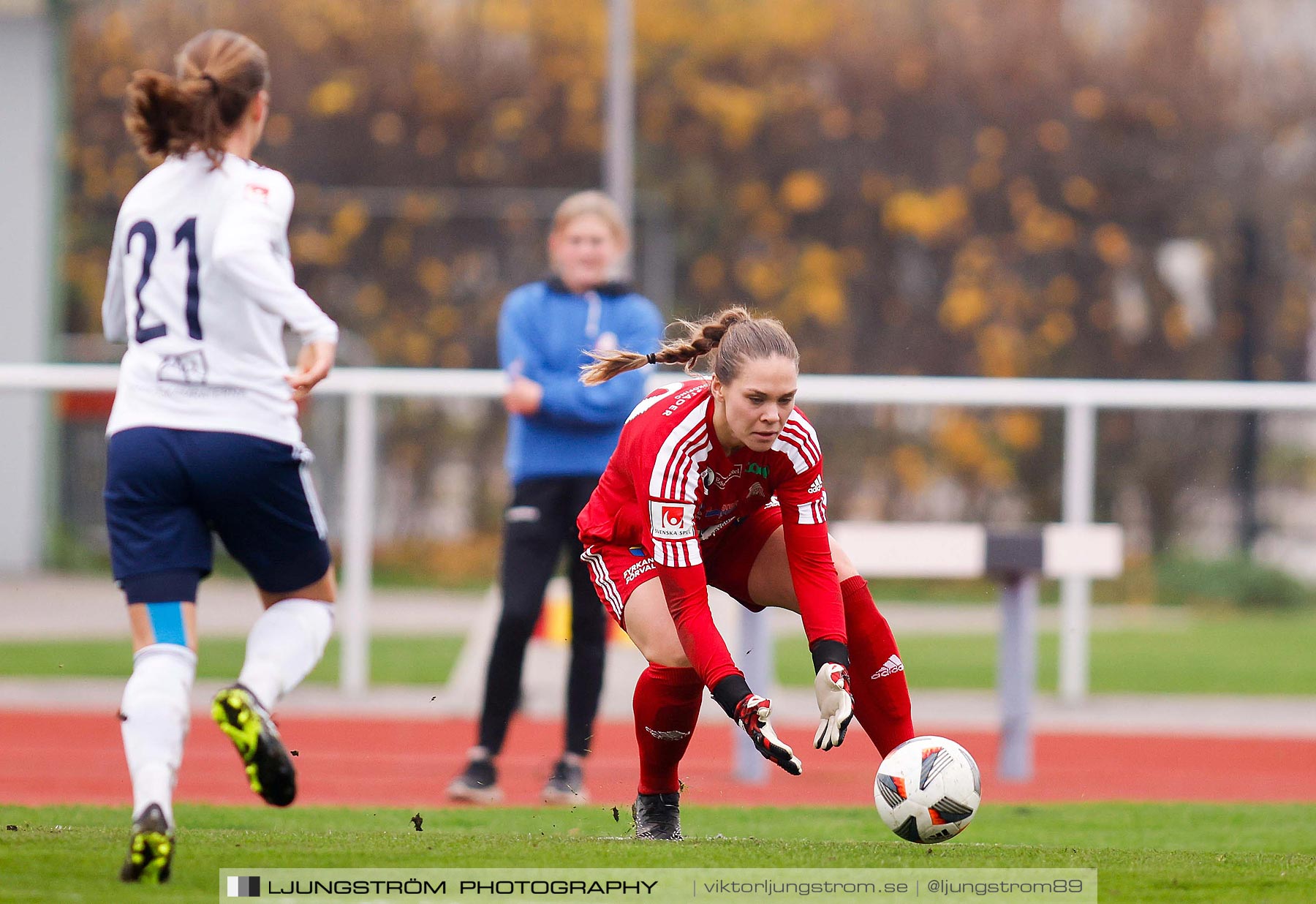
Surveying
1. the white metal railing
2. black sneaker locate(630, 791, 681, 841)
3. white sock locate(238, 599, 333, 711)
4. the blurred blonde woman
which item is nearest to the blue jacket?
the blurred blonde woman

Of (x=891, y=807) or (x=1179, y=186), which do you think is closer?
(x=891, y=807)

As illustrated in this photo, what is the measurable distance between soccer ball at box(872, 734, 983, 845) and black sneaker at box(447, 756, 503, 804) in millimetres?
2042

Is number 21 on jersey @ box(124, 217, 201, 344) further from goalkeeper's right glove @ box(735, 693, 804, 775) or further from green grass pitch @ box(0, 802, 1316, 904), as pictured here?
goalkeeper's right glove @ box(735, 693, 804, 775)

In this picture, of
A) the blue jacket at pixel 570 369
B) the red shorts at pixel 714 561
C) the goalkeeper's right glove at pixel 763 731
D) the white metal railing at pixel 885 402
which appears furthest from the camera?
the white metal railing at pixel 885 402

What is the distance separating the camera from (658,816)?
4.96m

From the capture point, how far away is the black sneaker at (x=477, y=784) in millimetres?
6176

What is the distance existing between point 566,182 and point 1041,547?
1140 cm

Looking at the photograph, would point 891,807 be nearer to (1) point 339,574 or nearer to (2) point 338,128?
(1) point 339,574

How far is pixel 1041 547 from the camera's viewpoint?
727 centimetres

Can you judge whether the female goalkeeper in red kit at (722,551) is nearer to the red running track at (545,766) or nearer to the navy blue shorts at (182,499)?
the navy blue shorts at (182,499)

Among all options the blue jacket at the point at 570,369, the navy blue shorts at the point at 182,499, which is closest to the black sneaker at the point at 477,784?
the blue jacket at the point at 570,369

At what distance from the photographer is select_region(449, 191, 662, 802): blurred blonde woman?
6.17 m

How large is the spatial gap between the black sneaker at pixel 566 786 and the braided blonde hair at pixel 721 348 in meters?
1.68

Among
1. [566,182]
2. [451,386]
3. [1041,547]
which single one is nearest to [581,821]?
[1041,547]
